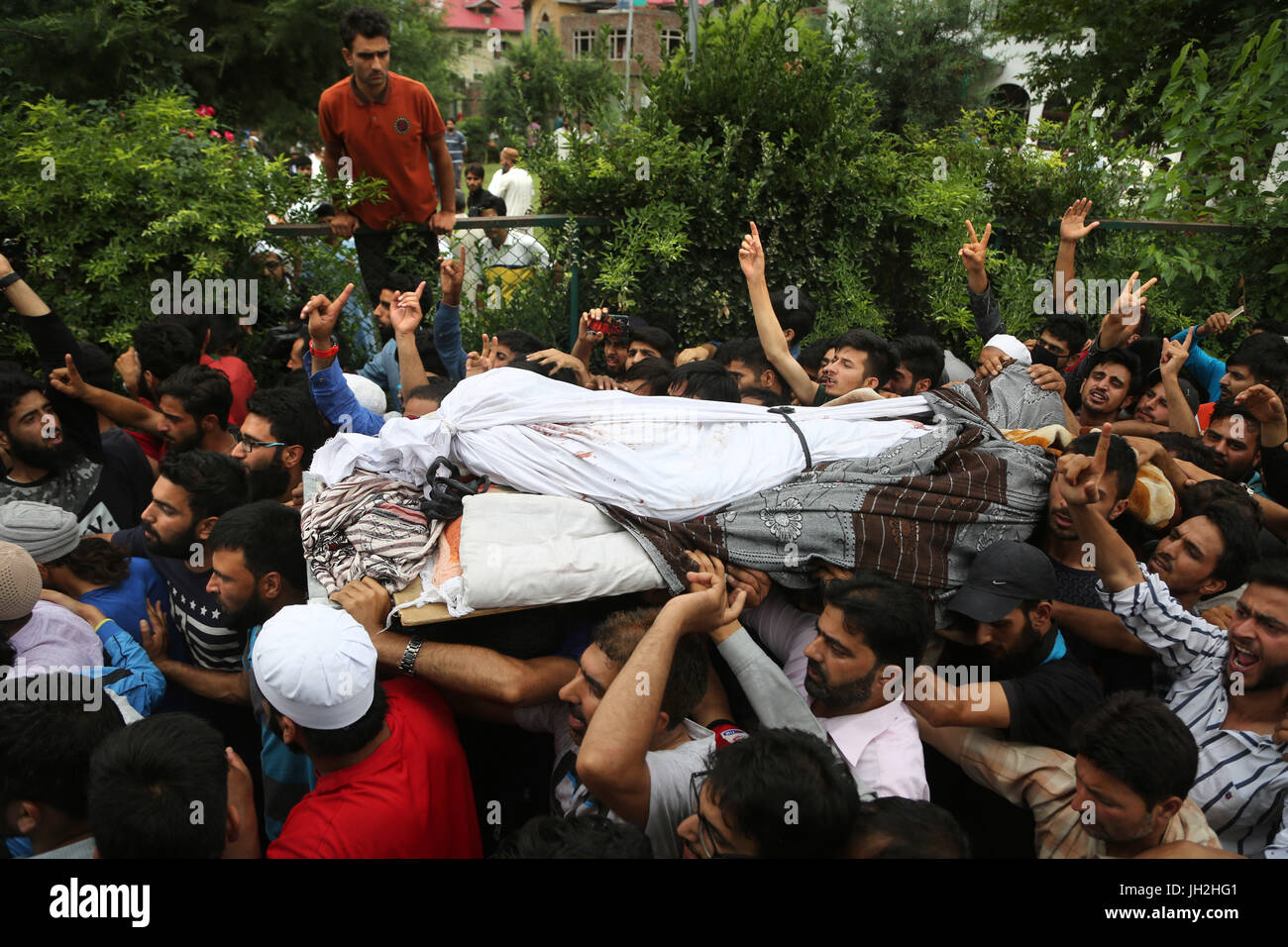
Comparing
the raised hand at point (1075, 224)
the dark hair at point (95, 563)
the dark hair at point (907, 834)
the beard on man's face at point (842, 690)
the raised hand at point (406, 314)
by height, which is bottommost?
the dark hair at point (907, 834)

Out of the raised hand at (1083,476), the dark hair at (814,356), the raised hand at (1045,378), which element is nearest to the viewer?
the raised hand at (1083,476)

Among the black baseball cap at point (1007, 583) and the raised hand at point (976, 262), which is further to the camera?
the raised hand at point (976, 262)

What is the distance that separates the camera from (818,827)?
1981 millimetres

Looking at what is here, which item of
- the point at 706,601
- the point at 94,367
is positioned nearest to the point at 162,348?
the point at 94,367

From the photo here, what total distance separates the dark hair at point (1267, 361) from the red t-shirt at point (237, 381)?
4317 millimetres

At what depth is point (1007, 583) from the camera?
2.62 meters

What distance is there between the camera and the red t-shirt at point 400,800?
2268 mm

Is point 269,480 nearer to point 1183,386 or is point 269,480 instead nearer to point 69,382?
point 69,382

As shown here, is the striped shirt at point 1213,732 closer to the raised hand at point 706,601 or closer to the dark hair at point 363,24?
the raised hand at point 706,601

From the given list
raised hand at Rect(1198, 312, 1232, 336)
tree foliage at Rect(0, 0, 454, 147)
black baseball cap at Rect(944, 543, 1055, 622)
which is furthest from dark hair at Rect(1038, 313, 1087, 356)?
tree foliage at Rect(0, 0, 454, 147)

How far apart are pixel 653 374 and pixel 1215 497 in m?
2.09

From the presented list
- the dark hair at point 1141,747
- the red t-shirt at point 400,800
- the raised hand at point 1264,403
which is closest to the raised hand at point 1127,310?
the raised hand at point 1264,403
